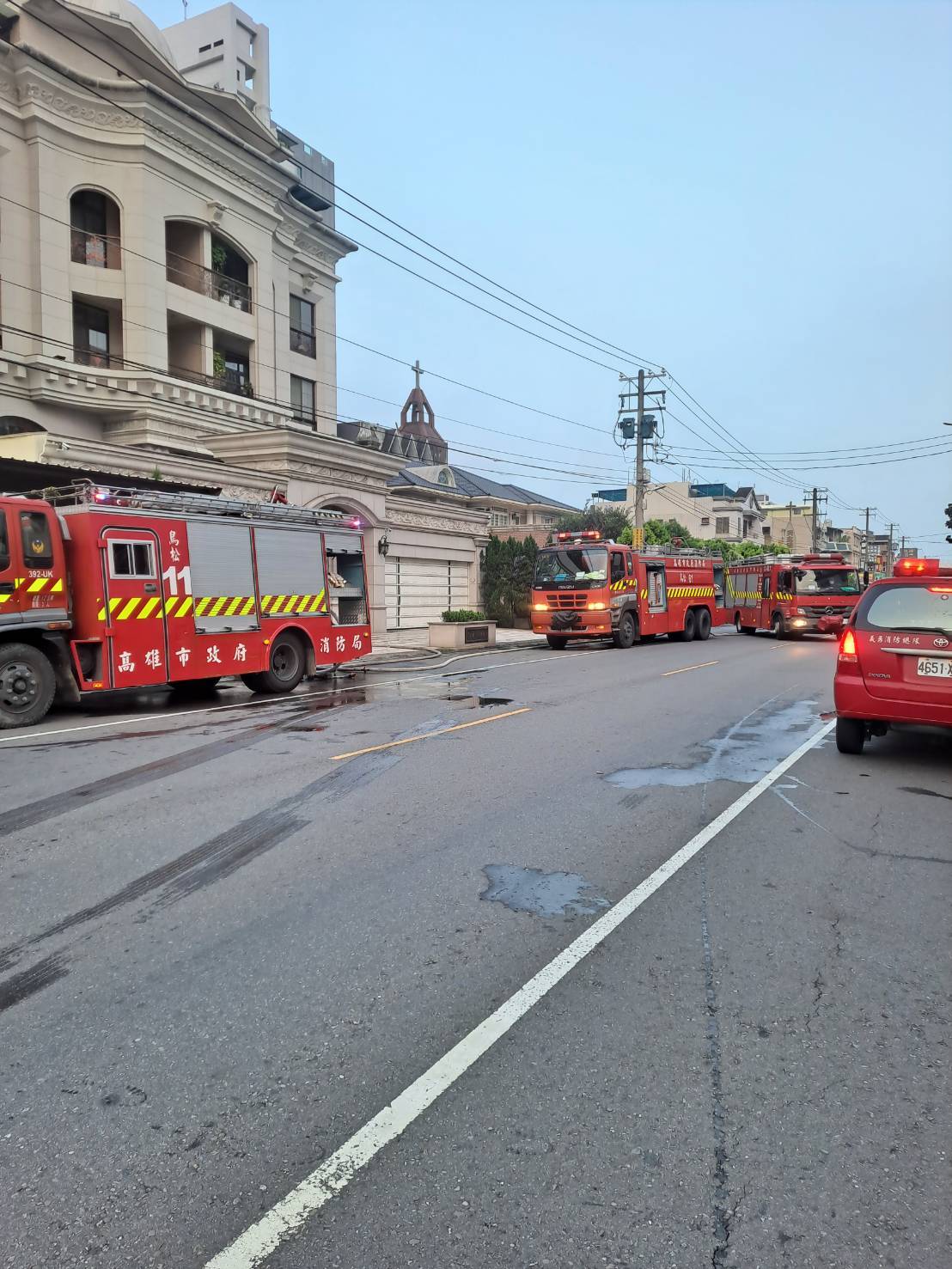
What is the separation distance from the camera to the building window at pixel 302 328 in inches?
1297

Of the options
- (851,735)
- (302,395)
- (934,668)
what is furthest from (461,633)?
(934,668)

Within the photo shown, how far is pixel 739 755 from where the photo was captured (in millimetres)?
8773

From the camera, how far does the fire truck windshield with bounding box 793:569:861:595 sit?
29.6 meters

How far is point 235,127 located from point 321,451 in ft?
44.5

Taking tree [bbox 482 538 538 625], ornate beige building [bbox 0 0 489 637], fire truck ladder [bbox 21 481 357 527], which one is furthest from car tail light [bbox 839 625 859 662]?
tree [bbox 482 538 538 625]

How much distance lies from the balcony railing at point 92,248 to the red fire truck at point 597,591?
50.4 ft

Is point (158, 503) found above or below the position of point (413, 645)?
above

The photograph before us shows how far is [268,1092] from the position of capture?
3000 mm

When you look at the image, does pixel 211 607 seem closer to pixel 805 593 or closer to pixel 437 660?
pixel 437 660

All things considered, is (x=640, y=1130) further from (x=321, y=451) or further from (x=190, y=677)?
(x=321, y=451)

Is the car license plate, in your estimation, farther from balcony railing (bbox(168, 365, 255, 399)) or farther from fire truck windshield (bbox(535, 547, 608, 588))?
balcony railing (bbox(168, 365, 255, 399))

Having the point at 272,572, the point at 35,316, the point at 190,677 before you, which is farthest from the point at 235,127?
the point at 190,677

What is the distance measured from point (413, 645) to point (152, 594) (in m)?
13.9

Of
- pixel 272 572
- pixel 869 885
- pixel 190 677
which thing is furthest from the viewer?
pixel 272 572
